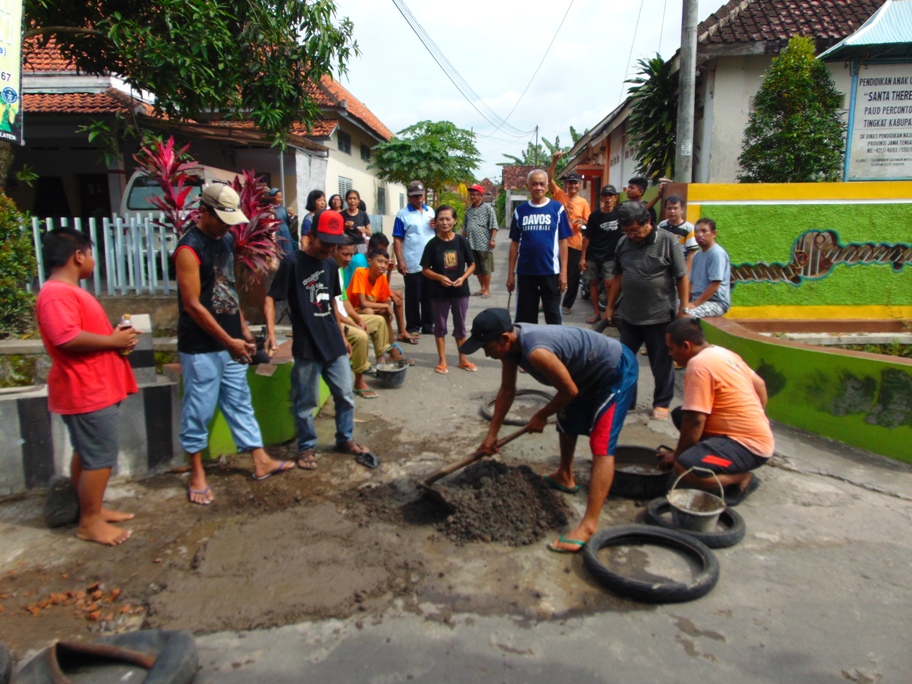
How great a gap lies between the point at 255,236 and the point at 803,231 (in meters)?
6.38

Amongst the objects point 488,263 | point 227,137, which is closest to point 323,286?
point 488,263

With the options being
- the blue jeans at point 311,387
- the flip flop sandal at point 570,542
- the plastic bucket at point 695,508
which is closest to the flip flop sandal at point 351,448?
the blue jeans at point 311,387

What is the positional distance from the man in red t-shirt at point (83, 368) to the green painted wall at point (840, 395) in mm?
5105

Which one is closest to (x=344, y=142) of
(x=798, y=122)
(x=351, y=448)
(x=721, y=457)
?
(x=798, y=122)

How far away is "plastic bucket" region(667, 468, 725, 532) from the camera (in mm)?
3635

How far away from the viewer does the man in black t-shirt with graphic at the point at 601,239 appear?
8727 millimetres

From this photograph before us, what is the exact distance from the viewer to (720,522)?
391 centimetres

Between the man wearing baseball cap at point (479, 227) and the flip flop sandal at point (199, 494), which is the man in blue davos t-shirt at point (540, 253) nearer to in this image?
the man wearing baseball cap at point (479, 227)

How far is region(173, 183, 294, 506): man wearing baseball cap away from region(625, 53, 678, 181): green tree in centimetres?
1040

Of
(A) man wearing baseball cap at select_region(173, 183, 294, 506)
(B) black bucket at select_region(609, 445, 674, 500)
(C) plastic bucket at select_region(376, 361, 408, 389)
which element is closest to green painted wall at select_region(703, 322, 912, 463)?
(B) black bucket at select_region(609, 445, 674, 500)

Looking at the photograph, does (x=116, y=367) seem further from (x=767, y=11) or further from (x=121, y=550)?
(x=767, y=11)

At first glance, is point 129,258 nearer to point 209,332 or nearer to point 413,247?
point 413,247

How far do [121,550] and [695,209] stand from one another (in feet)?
22.6

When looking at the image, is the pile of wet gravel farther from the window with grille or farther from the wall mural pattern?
the window with grille
